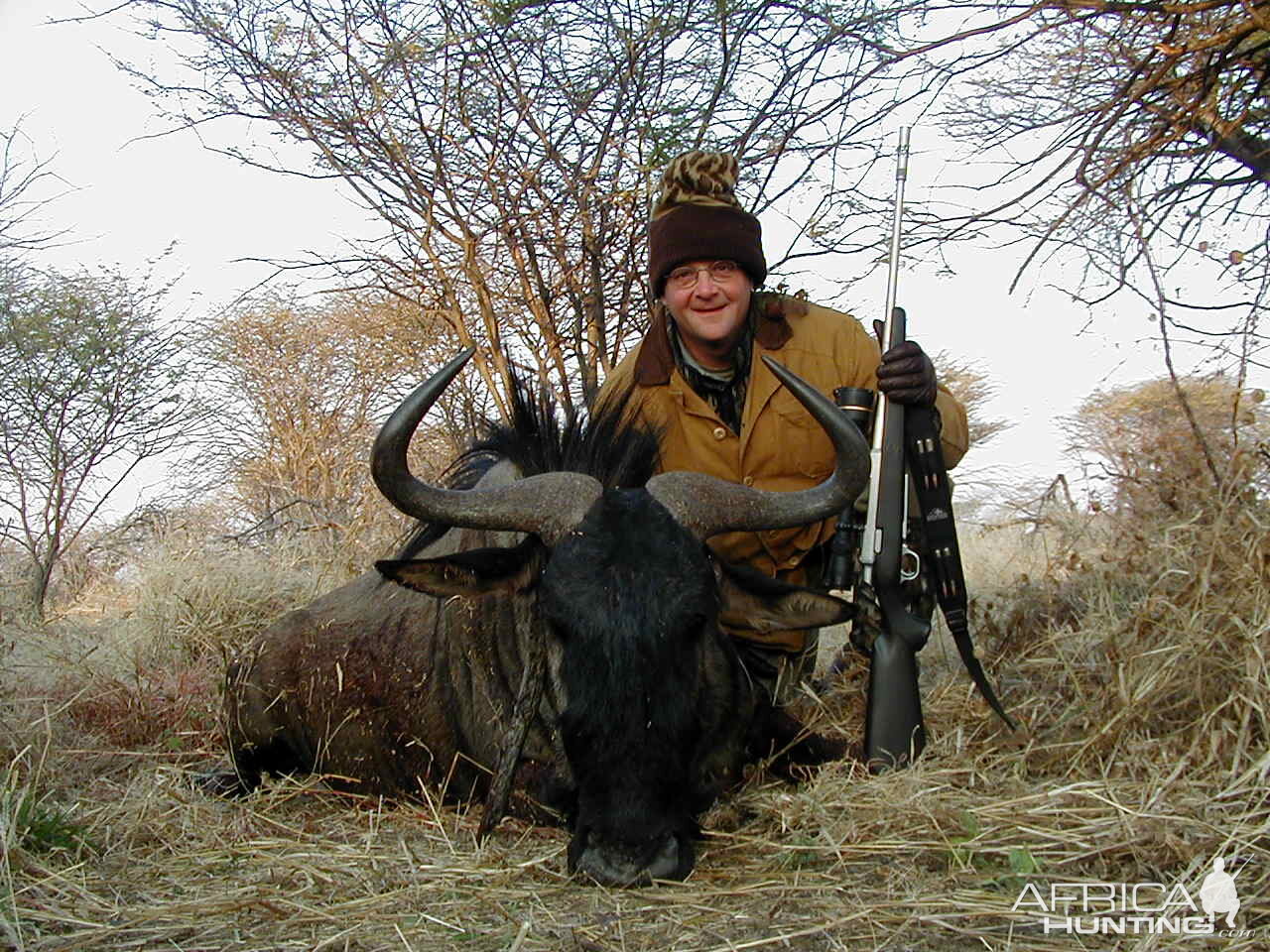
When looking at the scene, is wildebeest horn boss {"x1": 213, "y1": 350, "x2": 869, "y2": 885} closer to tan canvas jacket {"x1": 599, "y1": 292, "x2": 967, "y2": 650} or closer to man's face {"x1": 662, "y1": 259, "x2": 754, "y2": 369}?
tan canvas jacket {"x1": 599, "y1": 292, "x2": 967, "y2": 650}

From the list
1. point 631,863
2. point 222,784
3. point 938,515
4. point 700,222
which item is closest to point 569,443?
point 700,222

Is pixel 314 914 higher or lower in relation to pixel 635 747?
lower

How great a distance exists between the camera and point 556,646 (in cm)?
318

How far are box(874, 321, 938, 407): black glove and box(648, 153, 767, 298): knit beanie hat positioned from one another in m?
0.87

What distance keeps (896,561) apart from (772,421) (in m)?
0.89

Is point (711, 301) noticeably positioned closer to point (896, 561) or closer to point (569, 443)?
point (569, 443)

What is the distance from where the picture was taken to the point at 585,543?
3.08 meters

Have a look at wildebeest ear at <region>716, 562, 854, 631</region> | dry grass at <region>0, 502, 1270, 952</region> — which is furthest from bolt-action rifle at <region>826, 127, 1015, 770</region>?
wildebeest ear at <region>716, 562, 854, 631</region>

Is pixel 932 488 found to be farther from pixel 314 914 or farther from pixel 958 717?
pixel 314 914

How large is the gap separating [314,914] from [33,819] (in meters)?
0.97

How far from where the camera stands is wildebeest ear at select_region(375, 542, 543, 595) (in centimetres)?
332

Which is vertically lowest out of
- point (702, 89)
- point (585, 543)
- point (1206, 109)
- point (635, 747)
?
point (635, 747)

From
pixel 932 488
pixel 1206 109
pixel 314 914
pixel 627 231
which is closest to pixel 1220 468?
pixel 932 488

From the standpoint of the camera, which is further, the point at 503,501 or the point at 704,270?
the point at 704,270
